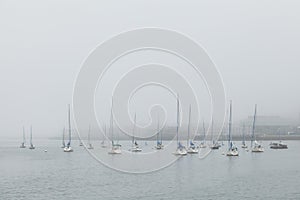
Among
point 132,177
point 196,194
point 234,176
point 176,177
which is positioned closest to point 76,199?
point 196,194

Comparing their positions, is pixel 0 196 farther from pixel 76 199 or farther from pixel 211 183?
pixel 211 183

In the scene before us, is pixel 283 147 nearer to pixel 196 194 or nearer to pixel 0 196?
pixel 196 194

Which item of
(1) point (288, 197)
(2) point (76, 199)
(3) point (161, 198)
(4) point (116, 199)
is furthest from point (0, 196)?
(1) point (288, 197)

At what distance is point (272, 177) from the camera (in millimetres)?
48188

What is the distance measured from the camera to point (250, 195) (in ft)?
115

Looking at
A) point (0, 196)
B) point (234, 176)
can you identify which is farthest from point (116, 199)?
point (234, 176)

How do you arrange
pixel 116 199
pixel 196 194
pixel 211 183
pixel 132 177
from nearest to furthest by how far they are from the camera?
pixel 116 199
pixel 196 194
pixel 211 183
pixel 132 177

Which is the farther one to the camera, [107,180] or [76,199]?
[107,180]

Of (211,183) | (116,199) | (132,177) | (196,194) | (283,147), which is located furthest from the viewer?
(283,147)

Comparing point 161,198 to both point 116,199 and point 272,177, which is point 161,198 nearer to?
point 116,199

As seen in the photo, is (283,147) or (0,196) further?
(283,147)

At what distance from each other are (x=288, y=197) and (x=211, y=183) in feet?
31.2

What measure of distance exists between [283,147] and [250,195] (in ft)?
335

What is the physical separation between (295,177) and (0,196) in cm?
3514
